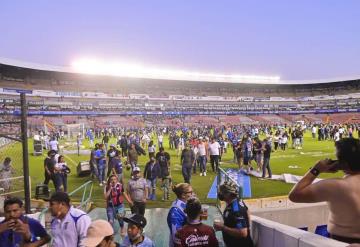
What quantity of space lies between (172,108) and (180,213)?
67.8 metres

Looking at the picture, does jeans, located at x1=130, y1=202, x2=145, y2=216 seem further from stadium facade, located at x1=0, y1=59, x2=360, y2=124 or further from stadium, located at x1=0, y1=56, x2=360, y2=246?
stadium facade, located at x1=0, y1=59, x2=360, y2=124

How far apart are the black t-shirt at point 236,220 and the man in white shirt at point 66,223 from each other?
155cm

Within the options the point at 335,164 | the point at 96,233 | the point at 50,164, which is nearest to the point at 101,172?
the point at 50,164

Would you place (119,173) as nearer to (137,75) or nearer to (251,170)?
(251,170)

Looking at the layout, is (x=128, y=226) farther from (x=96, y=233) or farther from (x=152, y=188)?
(x=152, y=188)

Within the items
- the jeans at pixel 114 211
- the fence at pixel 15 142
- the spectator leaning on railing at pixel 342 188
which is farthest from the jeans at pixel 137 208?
the spectator leaning on railing at pixel 342 188

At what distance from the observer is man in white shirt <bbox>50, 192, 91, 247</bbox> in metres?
4.14

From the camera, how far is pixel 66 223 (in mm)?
4168

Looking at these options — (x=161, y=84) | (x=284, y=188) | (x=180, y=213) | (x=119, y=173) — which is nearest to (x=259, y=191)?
(x=284, y=188)

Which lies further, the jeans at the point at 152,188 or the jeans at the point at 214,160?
the jeans at the point at 214,160

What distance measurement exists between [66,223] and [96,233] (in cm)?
135

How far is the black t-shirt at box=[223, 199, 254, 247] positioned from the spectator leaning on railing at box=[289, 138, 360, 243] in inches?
48.7

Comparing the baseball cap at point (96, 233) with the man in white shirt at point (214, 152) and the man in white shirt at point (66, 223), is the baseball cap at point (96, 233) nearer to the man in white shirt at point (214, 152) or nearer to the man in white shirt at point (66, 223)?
the man in white shirt at point (66, 223)

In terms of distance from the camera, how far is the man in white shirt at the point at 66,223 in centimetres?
414
